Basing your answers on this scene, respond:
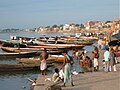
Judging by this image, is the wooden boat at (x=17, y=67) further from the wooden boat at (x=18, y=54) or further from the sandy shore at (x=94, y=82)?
the wooden boat at (x=18, y=54)

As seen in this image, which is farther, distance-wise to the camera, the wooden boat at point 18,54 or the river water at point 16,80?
the wooden boat at point 18,54

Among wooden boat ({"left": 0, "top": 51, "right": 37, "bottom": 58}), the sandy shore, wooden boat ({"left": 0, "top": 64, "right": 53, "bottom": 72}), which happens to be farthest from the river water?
wooden boat ({"left": 0, "top": 51, "right": 37, "bottom": 58})

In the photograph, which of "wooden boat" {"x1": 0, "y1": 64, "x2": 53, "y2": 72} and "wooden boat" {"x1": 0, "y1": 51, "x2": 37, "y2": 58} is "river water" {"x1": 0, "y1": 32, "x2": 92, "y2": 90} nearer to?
"wooden boat" {"x1": 0, "y1": 64, "x2": 53, "y2": 72}

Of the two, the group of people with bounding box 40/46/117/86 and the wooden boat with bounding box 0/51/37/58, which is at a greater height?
the wooden boat with bounding box 0/51/37/58

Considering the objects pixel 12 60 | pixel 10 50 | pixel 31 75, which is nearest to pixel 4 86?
pixel 31 75

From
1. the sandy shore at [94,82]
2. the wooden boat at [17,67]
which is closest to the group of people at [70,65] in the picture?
the sandy shore at [94,82]

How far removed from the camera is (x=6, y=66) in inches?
1024

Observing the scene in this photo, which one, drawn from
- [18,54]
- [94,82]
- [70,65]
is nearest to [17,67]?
[94,82]

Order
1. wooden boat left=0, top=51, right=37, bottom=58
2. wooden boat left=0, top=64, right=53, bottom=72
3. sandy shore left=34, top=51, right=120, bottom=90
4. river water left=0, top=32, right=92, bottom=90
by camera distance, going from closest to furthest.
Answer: sandy shore left=34, top=51, right=120, bottom=90
river water left=0, top=32, right=92, bottom=90
wooden boat left=0, top=64, right=53, bottom=72
wooden boat left=0, top=51, right=37, bottom=58

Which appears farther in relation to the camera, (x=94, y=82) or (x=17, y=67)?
(x=17, y=67)

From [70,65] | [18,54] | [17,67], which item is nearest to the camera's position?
[70,65]

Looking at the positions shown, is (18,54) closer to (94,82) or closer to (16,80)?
(16,80)

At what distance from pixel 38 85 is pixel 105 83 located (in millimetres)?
3241

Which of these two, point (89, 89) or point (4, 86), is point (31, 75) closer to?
point (4, 86)
